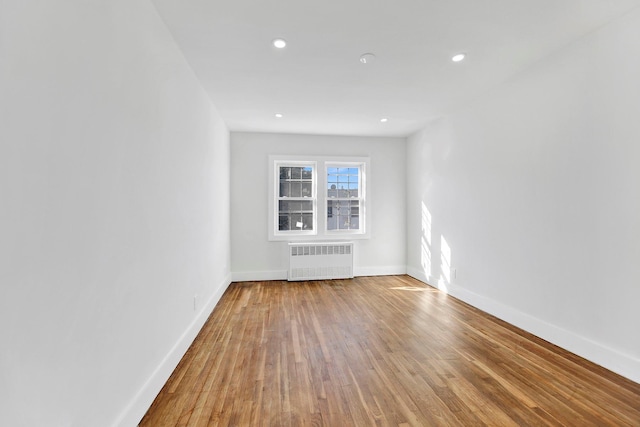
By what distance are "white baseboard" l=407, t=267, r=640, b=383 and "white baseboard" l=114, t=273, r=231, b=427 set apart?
122 inches

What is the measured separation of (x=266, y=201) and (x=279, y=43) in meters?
3.01

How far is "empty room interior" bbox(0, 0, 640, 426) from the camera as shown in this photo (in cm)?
106

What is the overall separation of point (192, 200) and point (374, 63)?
2089mm

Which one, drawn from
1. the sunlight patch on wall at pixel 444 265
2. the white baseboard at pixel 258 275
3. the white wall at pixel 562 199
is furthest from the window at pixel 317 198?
the white wall at pixel 562 199

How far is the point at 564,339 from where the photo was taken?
8.21ft

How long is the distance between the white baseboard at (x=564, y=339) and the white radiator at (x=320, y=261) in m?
1.96

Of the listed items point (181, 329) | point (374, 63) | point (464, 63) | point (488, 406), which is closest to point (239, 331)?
point (181, 329)

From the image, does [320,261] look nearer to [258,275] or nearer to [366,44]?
[258,275]

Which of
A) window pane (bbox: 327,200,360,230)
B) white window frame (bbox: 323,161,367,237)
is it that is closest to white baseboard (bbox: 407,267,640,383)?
white window frame (bbox: 323,161,367,237)

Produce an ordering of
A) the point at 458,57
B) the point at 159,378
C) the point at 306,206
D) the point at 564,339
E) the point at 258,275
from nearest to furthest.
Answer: the point at 159,378, the point at 564,339, the point at 458,57, the point at 258,275, the point at 306,206

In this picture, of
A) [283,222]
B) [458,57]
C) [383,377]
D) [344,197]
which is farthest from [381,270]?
[458,57]

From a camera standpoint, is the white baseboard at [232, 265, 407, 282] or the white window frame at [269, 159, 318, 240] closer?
the white baseboard at [232, 265, 407, 282]

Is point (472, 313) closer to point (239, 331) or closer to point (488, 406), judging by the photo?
point (488, 406)

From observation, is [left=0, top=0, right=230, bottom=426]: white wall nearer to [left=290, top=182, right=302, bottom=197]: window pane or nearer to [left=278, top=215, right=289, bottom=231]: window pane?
[left=278, top=215, right=289, bottom=231]: window pane
